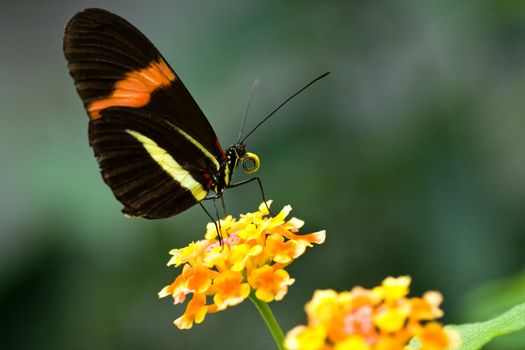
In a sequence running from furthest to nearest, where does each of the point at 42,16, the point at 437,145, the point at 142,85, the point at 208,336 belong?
the point at 42,16 < the point at 208,336 < the point at 437,145 < the point at 142,85

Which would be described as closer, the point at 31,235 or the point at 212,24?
the point at 31,235

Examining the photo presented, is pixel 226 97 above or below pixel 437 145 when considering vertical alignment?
above

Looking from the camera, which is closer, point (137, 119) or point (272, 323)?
point (272, 323)

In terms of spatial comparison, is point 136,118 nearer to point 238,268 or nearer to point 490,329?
point 238,268

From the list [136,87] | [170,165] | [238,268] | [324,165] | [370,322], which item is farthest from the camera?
[324,165]

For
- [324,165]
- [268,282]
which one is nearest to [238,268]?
[268,282]

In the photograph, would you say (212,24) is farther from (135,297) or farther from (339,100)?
(135,297)

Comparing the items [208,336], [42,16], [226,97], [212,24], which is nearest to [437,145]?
[226,97]

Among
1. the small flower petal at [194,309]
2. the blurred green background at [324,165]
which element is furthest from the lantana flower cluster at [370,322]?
the blurred green background at [324,165]
